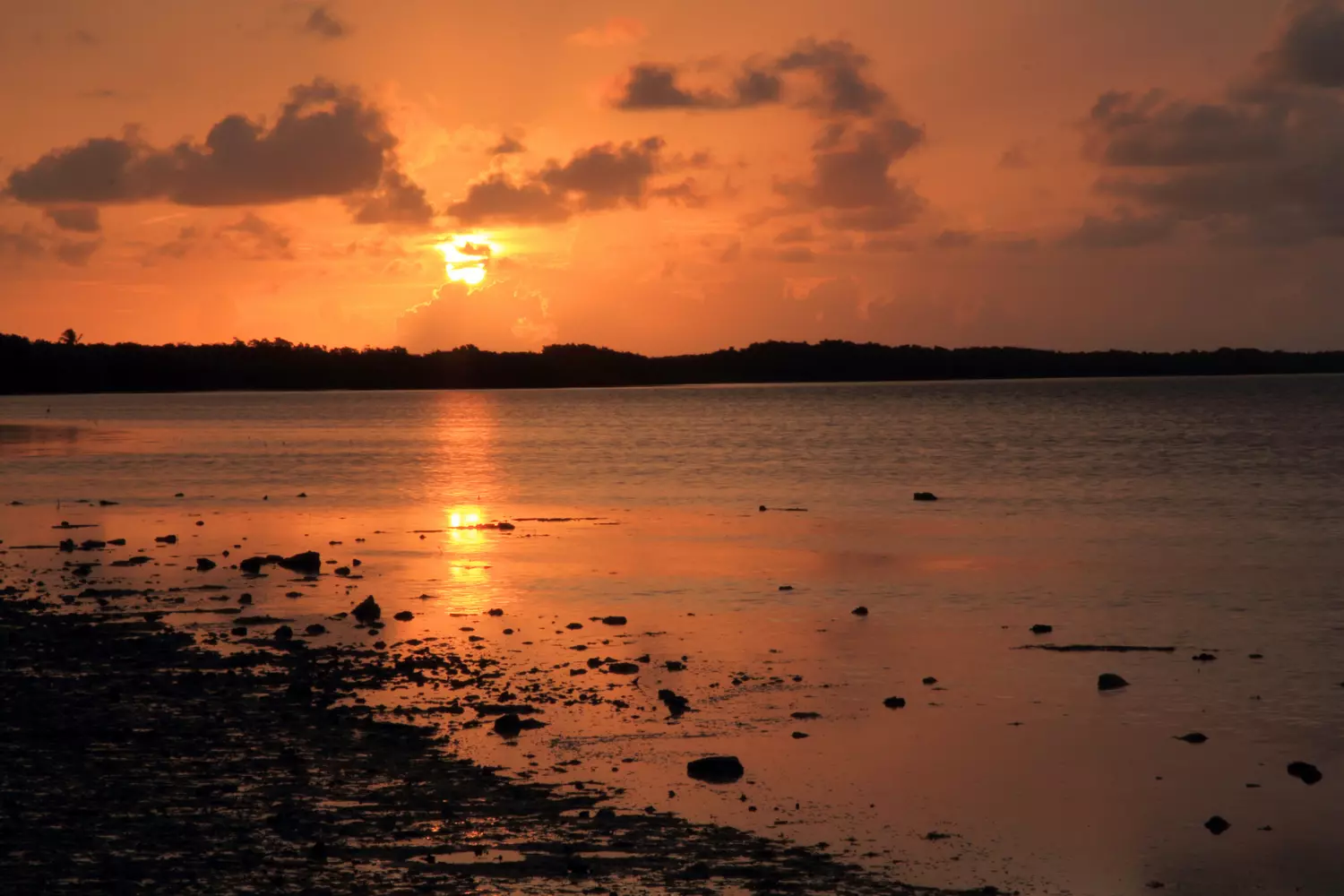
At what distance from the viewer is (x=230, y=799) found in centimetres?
1445

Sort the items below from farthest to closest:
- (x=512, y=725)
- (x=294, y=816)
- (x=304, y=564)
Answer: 1. (x=304, y=564)
2. (x=512, y=725)
3. (x=294, y=816)

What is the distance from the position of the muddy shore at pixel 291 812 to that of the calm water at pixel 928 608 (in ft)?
3.89

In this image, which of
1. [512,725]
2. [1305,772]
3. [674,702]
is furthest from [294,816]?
[1305,772]

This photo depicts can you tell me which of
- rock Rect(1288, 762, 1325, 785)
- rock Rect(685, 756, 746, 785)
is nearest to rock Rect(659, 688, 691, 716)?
rock Rect(685, 756, 746, 785)

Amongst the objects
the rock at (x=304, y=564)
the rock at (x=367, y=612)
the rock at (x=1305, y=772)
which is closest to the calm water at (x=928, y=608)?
the rock at (x=1305, y=772)

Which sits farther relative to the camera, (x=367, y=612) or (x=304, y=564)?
(x=304, y=564)

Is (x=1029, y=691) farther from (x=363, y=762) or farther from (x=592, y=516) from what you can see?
(x=592, y=516)

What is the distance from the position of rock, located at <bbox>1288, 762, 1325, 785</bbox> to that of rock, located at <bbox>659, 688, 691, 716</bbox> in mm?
8375

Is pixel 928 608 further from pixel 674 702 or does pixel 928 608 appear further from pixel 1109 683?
pixel 674 702

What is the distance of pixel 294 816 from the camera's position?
1390 cm

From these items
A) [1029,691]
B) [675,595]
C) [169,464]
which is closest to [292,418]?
[169,464]

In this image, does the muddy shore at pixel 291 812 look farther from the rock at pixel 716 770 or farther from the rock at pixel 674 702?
the rock at pixel 674 702

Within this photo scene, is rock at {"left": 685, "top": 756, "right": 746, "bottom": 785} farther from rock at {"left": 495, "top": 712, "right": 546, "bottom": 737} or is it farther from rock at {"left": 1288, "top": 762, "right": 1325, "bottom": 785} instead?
rock at {"left": 1288, "top": 762, "right": 1325, "bottom": 785}

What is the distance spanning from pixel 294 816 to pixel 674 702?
7175 mm
